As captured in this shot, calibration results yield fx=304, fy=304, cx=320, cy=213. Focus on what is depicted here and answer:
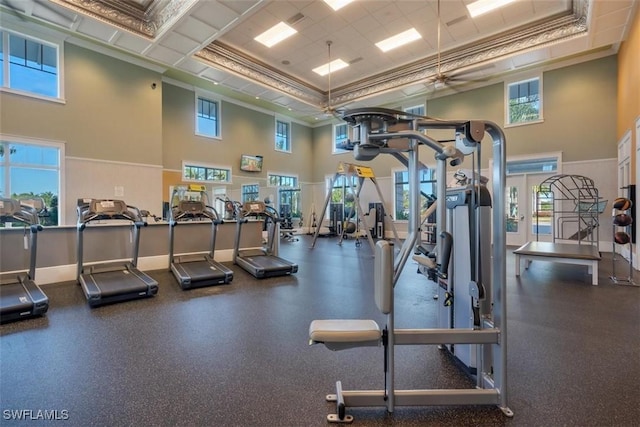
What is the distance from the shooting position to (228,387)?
1994mm

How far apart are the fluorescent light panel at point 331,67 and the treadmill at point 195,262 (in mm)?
5497

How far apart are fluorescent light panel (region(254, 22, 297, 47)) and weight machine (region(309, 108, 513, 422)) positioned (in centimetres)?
604

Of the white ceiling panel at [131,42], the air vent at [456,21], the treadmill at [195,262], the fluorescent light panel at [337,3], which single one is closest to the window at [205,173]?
the white ceiling panel at [131,42]

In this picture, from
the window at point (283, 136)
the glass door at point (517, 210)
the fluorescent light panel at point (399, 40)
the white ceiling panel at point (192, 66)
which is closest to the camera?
the fluorescent light panel at point (399, 40)

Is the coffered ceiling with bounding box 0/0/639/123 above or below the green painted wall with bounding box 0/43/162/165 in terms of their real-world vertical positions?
above

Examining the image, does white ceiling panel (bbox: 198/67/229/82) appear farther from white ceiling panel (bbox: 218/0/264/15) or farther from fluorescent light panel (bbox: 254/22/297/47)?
white ceiling panel (bbox: 218/0/264/15)

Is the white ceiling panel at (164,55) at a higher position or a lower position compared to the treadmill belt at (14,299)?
higher

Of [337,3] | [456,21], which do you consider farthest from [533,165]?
[337,3]

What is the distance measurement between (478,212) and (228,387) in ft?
6.58

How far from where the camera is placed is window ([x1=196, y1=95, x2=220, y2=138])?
10.2 meters

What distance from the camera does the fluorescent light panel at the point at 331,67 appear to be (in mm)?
8570

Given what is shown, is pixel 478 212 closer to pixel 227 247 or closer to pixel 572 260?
pixel 572 260

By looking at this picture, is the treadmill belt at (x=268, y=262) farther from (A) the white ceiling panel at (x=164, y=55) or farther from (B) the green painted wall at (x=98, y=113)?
(A) the white ceiling panel at (x=164, y=55)

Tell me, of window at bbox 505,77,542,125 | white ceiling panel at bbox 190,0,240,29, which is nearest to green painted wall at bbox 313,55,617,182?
window at bbox 505,77,542,125
